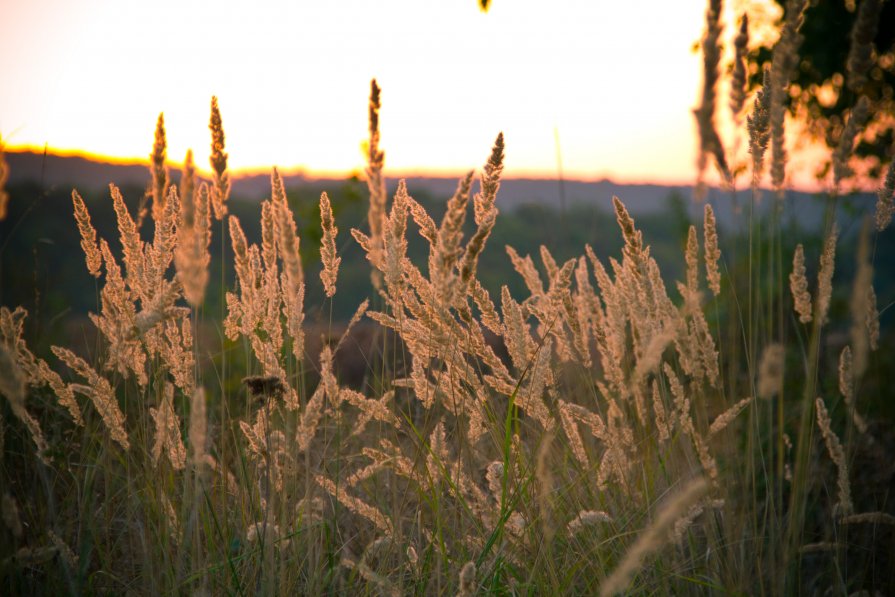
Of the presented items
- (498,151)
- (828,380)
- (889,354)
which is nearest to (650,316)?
(498,151)

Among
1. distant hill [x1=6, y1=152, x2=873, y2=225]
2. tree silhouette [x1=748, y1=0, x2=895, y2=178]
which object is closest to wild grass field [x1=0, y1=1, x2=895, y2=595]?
distant hill [x1=6, y1=152, x2=873, y2=225]

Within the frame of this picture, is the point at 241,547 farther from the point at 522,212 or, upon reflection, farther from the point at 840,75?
the point at 522,212

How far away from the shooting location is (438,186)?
4103 cm

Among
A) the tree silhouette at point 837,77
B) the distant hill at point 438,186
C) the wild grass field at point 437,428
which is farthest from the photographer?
the tree silhouette at point 837,77

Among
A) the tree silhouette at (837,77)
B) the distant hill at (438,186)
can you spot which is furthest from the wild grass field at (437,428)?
the tree silhouette at (837,77)

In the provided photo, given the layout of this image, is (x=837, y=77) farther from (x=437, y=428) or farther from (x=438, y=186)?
(x=438, y=186)

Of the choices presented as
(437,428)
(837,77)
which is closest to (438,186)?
(837,77)

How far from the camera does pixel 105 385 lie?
1.91m

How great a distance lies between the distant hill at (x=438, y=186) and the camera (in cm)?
252

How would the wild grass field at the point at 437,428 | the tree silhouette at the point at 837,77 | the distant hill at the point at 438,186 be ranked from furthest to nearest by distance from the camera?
the tree silhouette at the point at 837,77, the distant hill at the point at 438,186, the wild grass field at the point at 437,428

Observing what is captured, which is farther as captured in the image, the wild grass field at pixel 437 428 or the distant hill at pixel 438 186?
the distant hill at pixel 438 186

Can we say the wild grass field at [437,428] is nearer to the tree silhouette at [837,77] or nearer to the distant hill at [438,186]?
the distant hill at [438,186]

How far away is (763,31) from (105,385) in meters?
8.35

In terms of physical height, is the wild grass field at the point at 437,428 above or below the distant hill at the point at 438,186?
below
